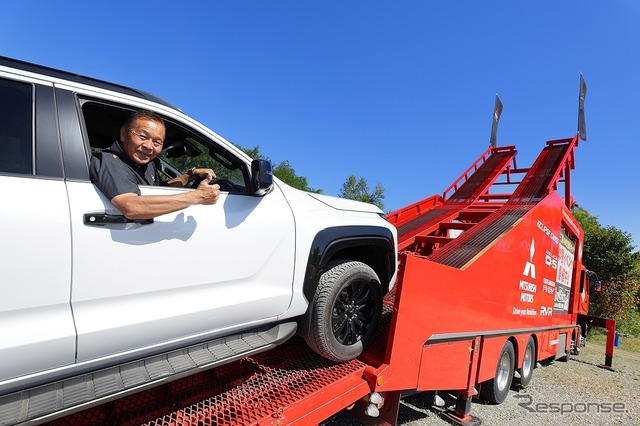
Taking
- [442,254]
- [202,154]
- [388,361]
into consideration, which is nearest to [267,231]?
[202,154]

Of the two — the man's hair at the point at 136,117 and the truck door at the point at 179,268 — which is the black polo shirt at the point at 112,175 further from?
the man's hair at the point at 136,117

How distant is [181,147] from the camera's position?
278 cm

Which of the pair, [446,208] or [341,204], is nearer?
[341,204]

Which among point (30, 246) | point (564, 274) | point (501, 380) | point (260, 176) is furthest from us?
point (564, 274)

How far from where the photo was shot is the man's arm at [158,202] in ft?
5.36

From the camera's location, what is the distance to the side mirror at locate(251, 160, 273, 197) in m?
2.16

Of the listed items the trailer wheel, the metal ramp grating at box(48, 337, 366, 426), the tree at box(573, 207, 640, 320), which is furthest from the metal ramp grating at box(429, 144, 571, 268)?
the tree at box(573, 207, 640, 320)

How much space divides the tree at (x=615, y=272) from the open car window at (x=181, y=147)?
22.6 m

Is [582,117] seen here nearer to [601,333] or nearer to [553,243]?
[553,243]

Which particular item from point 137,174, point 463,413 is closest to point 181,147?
point 137,174

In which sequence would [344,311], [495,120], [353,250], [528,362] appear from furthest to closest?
1. [495,120]
2. [528,362]
3. [353,250]
4. [344,311]

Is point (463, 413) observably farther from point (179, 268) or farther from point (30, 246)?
point (30, 246)

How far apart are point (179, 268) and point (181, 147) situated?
1.27 meters

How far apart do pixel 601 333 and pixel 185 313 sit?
22.1m
